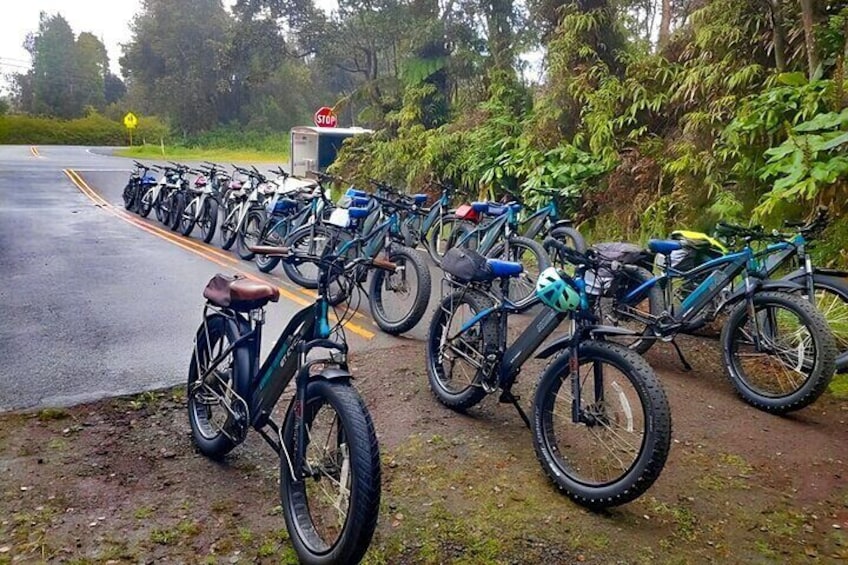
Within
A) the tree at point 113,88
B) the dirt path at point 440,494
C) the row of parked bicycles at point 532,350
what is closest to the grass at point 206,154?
the tree at point 113,88

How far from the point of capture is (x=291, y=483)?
9.37 ft

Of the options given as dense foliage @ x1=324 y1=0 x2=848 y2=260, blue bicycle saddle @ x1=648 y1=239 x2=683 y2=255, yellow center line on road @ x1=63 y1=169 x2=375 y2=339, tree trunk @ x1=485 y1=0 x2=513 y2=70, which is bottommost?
yellow center line on road @ x1=63 y1=169 x2=375 y2=339

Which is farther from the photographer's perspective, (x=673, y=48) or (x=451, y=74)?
(x=451, y=74)

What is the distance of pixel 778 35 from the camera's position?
7.66 meters

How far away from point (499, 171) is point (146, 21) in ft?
134

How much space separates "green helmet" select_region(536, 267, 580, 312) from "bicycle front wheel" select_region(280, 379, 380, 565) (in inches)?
47.3

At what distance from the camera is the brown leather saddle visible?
326 cm

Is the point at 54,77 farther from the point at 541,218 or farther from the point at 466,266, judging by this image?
the point at 466,266

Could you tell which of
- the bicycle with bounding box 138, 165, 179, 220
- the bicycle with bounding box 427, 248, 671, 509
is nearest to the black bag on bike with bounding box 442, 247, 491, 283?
the bicycle with bounding box 427, 248, 671, 509

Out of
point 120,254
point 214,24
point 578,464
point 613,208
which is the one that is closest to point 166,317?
point 120,254

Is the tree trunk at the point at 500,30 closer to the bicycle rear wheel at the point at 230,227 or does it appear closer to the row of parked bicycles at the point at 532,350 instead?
the bicycle rear wheel at the point at 230,227

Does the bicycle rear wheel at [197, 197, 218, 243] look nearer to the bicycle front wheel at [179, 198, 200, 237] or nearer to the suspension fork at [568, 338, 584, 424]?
the bicycle front wheel at [179, 198, 200, 237]

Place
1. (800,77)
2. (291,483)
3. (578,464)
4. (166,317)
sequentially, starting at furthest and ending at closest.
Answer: (800,77), (166,317), (578,464), (291,483)

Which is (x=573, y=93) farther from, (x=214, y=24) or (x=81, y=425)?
(x=214, y=24)
